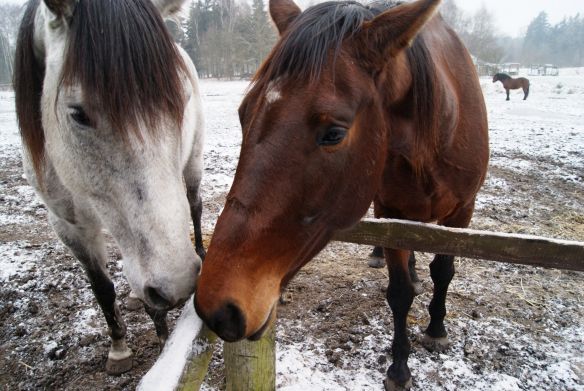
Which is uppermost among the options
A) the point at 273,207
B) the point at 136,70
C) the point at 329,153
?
the point at 136,70

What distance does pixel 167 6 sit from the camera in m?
1.96

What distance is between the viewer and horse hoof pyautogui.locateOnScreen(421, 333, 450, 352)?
2.70 meters

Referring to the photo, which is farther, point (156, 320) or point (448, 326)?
point (448, 326)

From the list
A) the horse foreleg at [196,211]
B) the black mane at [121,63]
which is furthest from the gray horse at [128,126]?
the horse foreleg at [196,211]

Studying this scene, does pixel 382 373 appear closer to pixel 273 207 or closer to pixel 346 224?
pixel 346 224

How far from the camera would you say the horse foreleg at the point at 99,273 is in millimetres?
2332

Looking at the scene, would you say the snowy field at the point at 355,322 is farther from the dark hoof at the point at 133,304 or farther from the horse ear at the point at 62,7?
the horse ear at the point at 62,7

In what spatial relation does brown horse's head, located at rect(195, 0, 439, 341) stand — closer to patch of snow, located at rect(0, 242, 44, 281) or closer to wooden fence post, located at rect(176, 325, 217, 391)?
wooden fence post, located at rect(176, 325, 217, 391)

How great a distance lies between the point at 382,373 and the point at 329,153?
201 cm

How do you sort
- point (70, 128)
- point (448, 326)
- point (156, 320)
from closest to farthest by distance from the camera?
point (70, 128) → point (156, 320) → point (448, 326)

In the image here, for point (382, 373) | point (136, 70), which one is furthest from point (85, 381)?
point (136, 70)

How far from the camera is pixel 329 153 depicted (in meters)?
1.22

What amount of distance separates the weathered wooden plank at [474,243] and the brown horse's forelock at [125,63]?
3.61 ft

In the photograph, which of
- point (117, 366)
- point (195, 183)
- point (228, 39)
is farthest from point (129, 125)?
point (228, 39)
